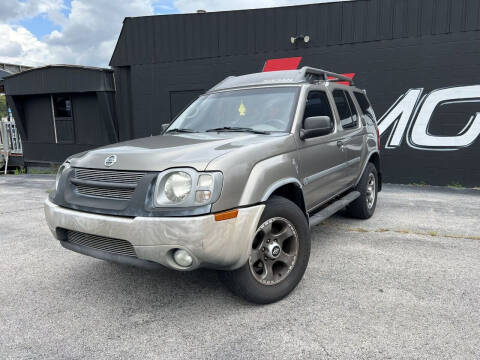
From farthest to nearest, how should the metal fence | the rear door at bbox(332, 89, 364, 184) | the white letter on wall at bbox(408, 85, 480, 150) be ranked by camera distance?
the metal fence < the white letter on wall at bbox(408, 85, 480, 150) < the rear door at bbox(332, 89, 364, 184)

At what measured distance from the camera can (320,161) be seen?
Answer: 3951 mm

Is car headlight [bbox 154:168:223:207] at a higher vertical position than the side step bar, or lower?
higher

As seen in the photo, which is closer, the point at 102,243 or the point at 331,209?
the point at 102,243

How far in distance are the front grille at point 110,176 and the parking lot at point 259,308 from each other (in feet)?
3.55

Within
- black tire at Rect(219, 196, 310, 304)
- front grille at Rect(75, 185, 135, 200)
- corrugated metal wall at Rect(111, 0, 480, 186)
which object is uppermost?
corrugated metal wall at Rect(111, 0, 480, 186)

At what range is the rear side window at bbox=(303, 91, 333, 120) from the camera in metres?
3.92

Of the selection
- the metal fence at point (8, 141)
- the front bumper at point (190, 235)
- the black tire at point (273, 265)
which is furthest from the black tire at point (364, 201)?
the metal fence at point (8, 141)

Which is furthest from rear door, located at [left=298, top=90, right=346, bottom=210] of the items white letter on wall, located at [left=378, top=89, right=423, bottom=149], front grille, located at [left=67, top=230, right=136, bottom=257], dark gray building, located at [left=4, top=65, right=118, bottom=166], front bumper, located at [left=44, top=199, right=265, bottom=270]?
dark gray building, located at [left=4, top=65, right=118, bottom=166]

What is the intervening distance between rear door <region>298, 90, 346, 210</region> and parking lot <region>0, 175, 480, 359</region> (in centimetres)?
73

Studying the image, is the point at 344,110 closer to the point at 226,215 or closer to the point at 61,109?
the point at 226,215

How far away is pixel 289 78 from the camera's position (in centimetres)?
416

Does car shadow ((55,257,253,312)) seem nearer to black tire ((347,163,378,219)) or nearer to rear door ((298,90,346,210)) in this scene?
rear door ((298,90,346,210))

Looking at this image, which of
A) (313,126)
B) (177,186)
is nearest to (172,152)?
(177,186)

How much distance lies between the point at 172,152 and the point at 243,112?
1280mm
